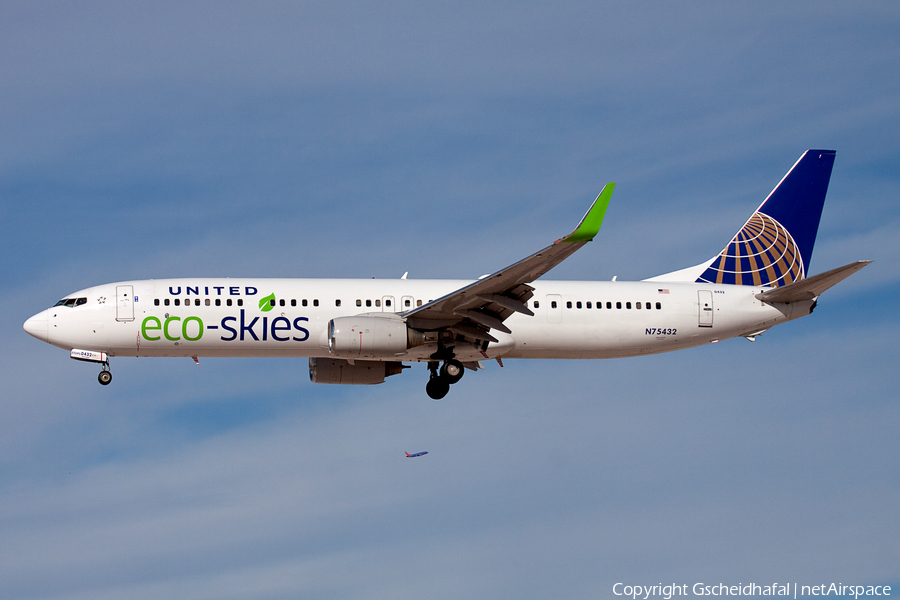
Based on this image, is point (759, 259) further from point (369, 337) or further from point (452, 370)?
point (369, 337)

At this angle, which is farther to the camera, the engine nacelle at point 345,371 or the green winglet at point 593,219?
the engine nacelle at point 345,371

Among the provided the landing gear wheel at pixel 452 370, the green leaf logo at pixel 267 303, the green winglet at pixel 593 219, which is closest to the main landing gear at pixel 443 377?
the landing gear wheel at pixel 452 370

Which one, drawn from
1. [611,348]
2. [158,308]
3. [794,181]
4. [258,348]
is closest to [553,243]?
[611,348]

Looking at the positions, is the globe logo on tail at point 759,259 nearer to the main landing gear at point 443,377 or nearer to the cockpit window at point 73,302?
the main landing gear at point 443,377

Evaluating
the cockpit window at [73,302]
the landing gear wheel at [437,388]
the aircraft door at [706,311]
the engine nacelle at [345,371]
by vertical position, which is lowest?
the landing gear wheel at [437,388]

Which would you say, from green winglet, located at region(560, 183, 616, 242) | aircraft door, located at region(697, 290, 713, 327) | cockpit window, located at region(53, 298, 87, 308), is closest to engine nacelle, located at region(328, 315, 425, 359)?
green winglet, located at region(560, 183, 616, 242)

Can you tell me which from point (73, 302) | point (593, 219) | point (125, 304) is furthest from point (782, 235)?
point (73, 302)

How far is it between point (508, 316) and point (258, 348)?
28.1 ft

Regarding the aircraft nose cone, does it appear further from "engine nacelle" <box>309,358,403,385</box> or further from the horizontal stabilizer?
the horizontal stabilizer

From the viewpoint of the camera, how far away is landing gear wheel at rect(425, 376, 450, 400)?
121 feet

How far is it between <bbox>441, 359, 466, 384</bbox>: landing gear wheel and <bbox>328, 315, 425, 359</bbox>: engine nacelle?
2.01m

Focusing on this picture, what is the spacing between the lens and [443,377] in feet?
120

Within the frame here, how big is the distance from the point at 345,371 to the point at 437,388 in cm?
388

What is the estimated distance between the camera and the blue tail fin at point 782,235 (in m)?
40.9
